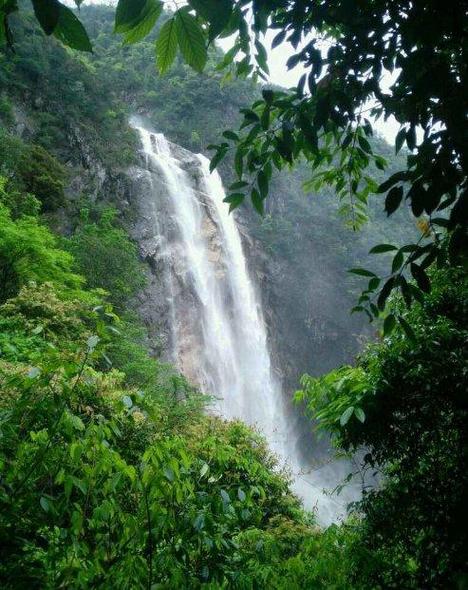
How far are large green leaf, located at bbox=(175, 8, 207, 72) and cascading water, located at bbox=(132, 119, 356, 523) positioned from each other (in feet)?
50.5

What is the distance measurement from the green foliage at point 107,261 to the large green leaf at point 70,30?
10748mm

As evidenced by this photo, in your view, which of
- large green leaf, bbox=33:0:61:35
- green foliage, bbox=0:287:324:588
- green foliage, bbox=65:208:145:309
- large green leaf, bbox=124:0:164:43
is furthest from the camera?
green foliage, bbox=65:208:145:309

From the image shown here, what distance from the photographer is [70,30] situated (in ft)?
2.39

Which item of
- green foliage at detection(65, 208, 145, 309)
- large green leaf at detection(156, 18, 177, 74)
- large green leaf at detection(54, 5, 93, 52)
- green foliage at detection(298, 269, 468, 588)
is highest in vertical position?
large green leaf at detection(156, 18, 177, 74)

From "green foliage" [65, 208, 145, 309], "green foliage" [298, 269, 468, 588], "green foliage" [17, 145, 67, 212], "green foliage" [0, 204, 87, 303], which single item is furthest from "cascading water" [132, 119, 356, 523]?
"green foliage" [298, 269, 468, 588]

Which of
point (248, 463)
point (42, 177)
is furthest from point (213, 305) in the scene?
point (248, 463)

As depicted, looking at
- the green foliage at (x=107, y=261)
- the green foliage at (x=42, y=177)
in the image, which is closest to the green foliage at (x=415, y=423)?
the green foliage at (x=107, y=261)

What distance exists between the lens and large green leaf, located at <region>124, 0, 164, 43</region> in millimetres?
838

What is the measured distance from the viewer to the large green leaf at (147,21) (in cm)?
84

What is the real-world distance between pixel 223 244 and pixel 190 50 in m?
19.7

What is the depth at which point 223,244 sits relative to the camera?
20.5m

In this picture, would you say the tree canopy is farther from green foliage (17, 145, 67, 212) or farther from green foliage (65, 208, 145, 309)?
green foliage (17, 145, 67, 212)

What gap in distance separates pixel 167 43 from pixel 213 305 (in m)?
17.7

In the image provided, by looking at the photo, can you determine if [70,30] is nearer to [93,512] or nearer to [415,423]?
[93,512]
